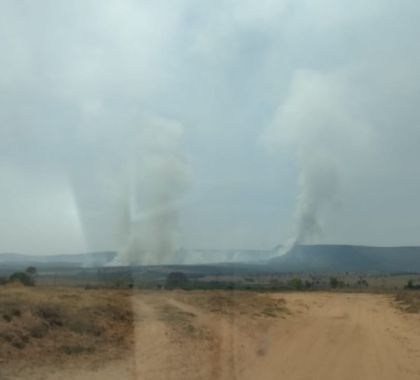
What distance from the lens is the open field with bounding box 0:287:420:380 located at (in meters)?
15.5

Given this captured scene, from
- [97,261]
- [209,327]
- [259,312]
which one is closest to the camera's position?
[209,327]

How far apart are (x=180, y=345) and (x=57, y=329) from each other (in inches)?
144

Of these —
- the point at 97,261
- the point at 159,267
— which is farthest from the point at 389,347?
the point at 97,261

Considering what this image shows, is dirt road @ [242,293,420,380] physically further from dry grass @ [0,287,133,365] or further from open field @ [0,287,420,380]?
dry grass @ [0,287,133,365]

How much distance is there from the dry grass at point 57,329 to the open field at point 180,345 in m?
0.03

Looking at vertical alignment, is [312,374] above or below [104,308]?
below

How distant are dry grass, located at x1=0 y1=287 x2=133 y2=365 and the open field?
0.03 m

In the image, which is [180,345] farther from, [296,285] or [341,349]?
[296,285]

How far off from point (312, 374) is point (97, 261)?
524ft

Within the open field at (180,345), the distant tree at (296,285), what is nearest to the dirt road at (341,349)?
the open field at (180,345)

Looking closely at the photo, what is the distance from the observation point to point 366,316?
35250mm

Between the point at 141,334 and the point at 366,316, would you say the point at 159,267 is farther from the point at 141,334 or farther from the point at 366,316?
the point at 141,334

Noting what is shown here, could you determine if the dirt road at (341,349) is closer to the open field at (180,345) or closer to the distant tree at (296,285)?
the open field at (180,345)

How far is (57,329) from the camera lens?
18828 mm
